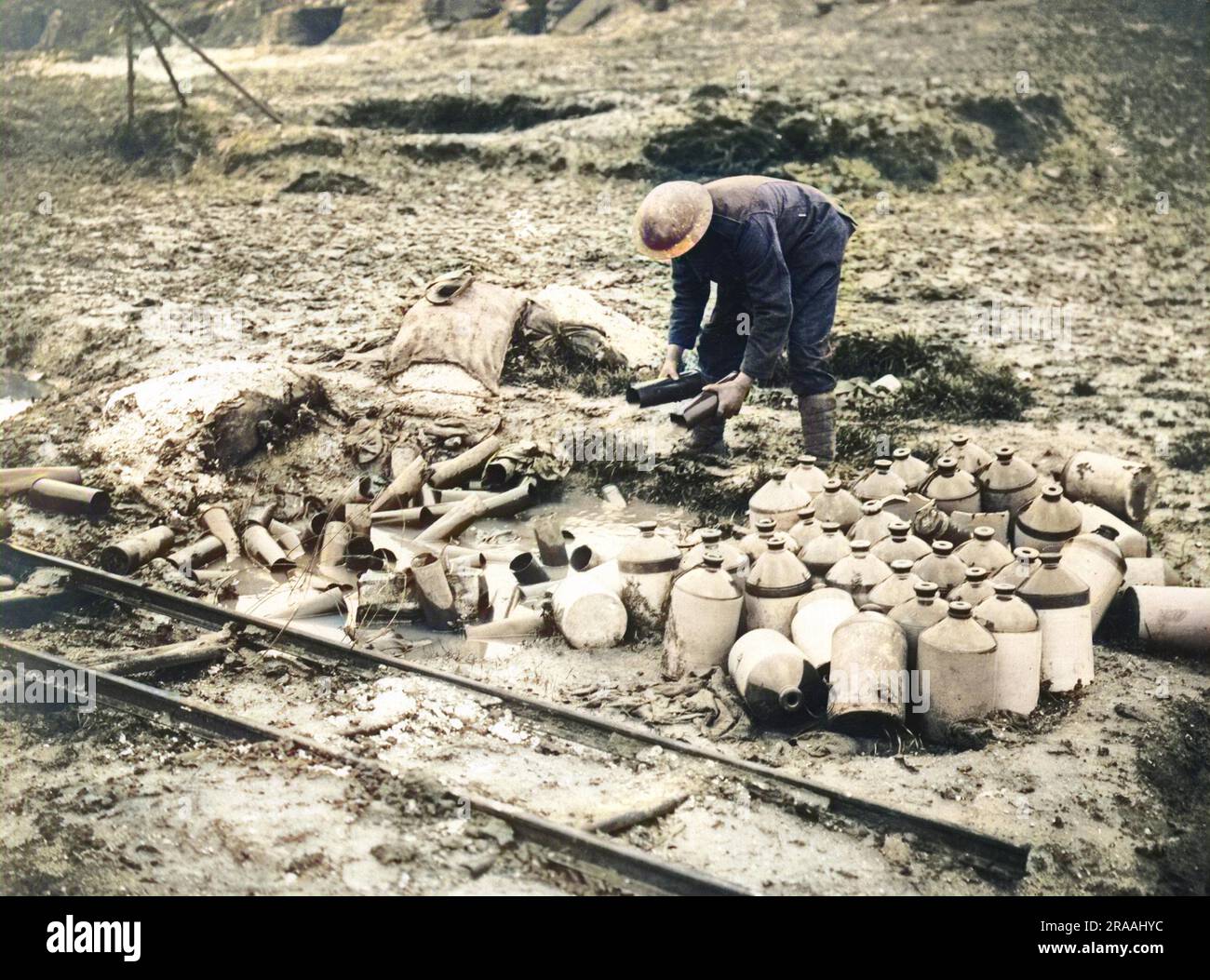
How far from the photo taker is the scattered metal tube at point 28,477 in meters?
7.70

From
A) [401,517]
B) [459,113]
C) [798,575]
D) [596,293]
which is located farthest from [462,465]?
[459,113]

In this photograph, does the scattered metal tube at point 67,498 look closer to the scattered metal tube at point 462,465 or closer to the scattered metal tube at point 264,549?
the scattered metal tube at point 264,549

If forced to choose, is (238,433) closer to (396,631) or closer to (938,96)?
(396,631)

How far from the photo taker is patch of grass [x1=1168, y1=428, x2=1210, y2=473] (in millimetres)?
7848

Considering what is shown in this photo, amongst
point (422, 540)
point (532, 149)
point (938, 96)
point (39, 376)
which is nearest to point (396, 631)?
point (422, 540)

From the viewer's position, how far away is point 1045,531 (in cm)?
586

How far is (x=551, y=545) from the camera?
6734 millimetres

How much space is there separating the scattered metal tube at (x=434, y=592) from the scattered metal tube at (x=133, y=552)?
175cm

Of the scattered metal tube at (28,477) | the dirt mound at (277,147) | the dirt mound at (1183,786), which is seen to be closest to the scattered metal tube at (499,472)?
the scattered metal tube at (28,477)

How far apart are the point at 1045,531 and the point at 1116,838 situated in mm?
1908

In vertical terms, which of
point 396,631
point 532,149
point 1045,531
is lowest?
point 396,631

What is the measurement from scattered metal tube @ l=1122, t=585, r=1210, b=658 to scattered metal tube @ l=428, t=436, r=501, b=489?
4.05 m

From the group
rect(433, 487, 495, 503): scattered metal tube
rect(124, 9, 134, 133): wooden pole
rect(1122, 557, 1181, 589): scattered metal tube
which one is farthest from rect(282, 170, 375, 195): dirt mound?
rect(1122, 557, 1181, 589): scattered metal tube

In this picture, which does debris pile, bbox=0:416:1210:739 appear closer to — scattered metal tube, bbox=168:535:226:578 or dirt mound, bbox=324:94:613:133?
scattered metal tube, bbox=168:535:226:578
